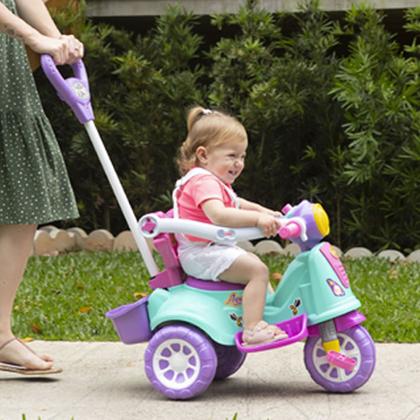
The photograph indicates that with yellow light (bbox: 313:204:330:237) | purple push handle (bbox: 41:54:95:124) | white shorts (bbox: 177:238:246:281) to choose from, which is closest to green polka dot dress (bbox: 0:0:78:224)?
purple push handle (bbox: 41:54:95:124)

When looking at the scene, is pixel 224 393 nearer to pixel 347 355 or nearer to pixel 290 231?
pixel 347 355

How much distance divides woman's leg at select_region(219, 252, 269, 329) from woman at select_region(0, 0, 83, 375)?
79 centimetres

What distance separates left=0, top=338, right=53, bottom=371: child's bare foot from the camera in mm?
4139

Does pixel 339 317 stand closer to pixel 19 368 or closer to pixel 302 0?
pixel 19 368

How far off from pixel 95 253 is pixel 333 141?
208 centimetres

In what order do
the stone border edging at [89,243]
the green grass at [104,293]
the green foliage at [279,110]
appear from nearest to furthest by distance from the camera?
the green grass at [104,293] → the green foliage at [279,110] → the stone border edging at [89,243]

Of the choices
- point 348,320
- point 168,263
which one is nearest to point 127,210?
point 168,263

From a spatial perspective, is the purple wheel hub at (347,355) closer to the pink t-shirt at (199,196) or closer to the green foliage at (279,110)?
the pink t-shirt at (199,196)

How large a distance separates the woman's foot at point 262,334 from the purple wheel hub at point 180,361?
135 millimetres

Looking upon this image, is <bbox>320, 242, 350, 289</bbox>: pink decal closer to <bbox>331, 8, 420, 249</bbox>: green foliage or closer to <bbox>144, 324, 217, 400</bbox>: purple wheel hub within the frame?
<bbox>144, 324, 217, 400</bbox>: purple wheel hub

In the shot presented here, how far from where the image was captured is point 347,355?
3.80 meters

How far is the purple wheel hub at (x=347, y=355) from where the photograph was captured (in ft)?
12.4

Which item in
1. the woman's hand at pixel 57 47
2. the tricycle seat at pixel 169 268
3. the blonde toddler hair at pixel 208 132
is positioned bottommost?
the tricycle seat at pixel 169 268

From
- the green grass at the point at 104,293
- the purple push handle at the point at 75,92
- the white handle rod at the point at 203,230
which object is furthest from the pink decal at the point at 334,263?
the green grass at the point at 104,293
